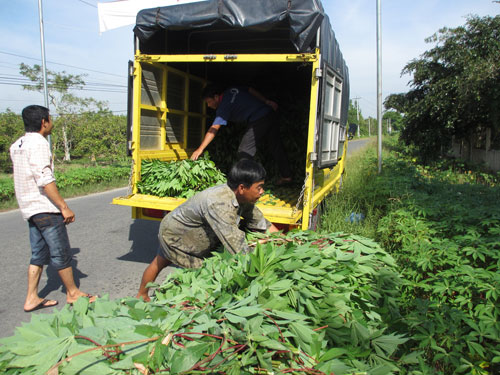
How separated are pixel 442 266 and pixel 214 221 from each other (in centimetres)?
216

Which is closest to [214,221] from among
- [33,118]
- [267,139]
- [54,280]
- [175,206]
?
[175,206]

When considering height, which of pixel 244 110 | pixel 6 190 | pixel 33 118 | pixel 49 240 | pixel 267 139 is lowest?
pixel 6 190

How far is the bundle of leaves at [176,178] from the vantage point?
4.50 metres

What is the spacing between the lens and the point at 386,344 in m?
1.80

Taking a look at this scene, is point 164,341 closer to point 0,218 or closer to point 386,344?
point 386,344

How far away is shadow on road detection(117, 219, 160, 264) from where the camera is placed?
5.32 meters

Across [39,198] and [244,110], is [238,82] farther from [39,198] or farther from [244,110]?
[39,198]

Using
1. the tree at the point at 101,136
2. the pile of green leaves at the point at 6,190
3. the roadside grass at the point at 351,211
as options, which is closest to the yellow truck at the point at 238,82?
the roadside grass at the point at 351,211

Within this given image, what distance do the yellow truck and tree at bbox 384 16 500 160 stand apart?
27.5 feet

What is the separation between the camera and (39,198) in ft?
11.6

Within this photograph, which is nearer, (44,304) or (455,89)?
(44,304)

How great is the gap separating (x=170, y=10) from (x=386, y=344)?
4198 millimetres

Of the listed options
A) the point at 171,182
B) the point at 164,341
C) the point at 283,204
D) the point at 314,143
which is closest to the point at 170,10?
the point at 171,182

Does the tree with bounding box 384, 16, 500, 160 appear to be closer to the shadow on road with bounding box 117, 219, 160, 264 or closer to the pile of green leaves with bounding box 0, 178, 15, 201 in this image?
the shadow on road with bounding box 117, 219, 160, 264
